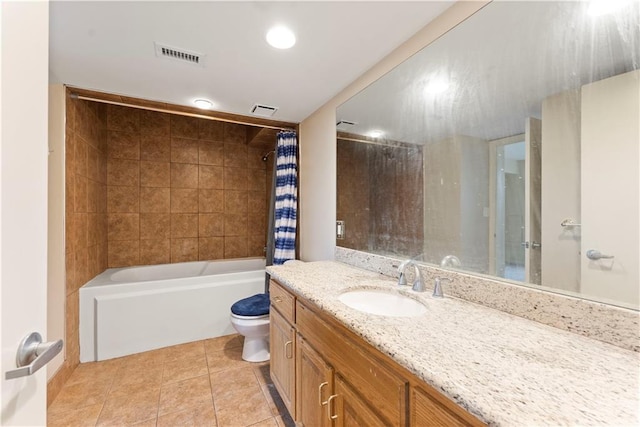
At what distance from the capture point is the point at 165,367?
6.80 feet

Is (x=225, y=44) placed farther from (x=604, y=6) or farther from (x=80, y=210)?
(x=80, y=210)

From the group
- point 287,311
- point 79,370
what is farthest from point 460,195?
point 79,370

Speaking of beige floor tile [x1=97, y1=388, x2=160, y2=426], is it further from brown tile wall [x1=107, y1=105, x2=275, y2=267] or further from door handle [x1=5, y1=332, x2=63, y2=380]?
brown tile wall [x1=107, y1=105, x2=275, y2=267]

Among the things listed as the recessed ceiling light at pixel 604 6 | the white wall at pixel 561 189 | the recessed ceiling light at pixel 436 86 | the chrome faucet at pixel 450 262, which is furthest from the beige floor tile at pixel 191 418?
the recessed ceiling light at pixel 604 6

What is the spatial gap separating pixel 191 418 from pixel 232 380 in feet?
1.25

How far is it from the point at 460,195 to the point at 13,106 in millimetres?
1484

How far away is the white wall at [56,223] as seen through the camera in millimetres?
1833

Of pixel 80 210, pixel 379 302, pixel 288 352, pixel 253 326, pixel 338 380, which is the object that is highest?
pixel 80 210

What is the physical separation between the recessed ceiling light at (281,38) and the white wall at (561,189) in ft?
3.90

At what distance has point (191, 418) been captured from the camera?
1.56m

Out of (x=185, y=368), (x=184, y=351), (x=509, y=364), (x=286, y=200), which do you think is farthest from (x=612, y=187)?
(x=184, y=351)

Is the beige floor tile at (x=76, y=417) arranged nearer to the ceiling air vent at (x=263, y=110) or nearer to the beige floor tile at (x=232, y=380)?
the beige floor tile at (x=232, y=380)

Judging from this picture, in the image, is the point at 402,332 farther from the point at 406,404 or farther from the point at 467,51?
the point at 467,51

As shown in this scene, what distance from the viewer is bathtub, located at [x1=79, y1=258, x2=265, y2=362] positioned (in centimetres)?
216
